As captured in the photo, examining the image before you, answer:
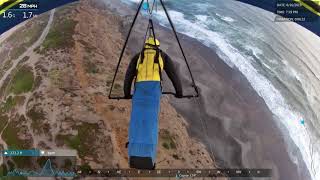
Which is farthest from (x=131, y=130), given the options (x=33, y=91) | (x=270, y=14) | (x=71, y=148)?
(x=270, y=14)

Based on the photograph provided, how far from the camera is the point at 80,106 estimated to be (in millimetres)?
4406

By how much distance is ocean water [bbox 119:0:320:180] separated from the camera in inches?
177

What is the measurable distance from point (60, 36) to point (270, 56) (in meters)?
2.20

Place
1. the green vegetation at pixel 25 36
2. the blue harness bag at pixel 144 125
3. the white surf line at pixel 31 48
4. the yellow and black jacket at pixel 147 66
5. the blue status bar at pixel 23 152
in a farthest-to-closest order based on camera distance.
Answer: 1. the white surf line at pixel 31 48
2. the green vegetation at pixel 25 36
3. the blue status bar at pixel 23 152
4. the yellow and black jacket at pixel 147 66
5. the blue harness bag at pixel 144 125

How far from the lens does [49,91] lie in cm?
439

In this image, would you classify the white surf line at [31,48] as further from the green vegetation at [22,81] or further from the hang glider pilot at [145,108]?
the hang glider pilot at [145,108]

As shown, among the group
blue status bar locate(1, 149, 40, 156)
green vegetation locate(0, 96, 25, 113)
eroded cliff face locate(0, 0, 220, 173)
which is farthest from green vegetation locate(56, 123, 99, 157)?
green vegetation locate(0, 96, 25, 113)

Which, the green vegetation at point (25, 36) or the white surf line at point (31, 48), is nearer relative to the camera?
the green vegetation at point (25, 36)

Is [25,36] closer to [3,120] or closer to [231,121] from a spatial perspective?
[3,120]

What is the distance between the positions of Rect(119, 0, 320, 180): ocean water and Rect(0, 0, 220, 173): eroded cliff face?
2.17ft

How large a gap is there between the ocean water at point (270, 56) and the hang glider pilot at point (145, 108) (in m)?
1.52

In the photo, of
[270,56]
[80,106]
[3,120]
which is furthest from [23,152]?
[270,56]

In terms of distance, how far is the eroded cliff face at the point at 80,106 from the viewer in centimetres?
426

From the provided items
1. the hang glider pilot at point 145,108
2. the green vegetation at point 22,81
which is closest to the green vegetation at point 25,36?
the green vegetation at point 22,81
